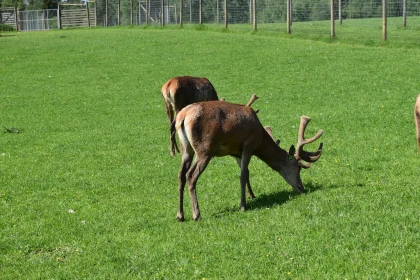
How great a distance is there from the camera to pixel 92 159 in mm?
14312

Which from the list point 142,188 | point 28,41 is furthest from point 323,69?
point 28,41

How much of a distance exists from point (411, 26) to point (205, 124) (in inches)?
1068

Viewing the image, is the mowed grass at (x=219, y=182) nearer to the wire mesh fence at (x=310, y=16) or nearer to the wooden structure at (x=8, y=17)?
the wire mesh fence at (x=310, y=16)

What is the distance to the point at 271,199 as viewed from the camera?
10406mm

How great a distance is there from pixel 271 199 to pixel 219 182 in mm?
1482

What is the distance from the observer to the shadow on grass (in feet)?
32.6

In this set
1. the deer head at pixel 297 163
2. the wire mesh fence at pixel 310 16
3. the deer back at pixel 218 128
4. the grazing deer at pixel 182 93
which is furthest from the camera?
the wire mesh fence at pixel 310 16

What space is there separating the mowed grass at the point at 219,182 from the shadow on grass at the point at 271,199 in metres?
0.04

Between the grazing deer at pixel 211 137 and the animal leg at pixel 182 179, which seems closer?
the grazing deer at pixel 211 137

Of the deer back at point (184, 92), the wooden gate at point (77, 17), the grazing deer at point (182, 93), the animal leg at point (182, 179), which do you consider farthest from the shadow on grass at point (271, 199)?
the wooden gate at point (77, 17)

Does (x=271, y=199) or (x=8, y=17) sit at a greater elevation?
(x=8, y=17)

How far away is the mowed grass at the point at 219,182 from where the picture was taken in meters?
7.71

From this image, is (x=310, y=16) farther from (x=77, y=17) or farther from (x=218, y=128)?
(x=218, y=128)

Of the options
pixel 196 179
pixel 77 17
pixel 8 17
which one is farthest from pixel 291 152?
pixel 8 17
